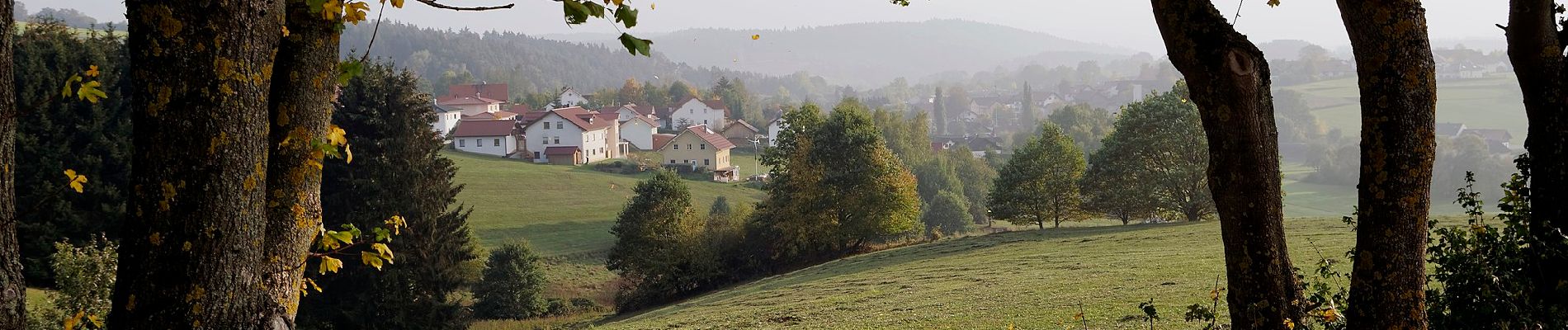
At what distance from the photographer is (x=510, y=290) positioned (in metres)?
39.5

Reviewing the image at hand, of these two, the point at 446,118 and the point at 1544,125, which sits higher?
the point at 446,118

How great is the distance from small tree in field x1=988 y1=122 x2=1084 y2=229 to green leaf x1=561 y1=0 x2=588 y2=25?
43810 millimetres

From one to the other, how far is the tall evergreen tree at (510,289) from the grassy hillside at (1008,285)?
10.3m

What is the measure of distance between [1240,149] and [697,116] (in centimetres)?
13709

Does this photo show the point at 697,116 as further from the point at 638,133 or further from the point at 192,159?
the point at 192,159

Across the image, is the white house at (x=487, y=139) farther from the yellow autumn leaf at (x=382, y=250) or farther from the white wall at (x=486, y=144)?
the yellow autumn leaf at (x=382, y=250)

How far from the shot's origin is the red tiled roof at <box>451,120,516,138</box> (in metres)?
93.2

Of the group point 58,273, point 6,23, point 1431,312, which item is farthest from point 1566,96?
point 58,273

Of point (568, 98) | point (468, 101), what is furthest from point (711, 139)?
point (568, 98)

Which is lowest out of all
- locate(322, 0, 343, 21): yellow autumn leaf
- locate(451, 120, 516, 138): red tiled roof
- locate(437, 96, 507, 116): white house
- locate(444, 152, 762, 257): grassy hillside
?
locate(444, 152, 762, 257): grassy hillside

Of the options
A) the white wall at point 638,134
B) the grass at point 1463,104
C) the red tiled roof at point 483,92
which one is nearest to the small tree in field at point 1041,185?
the white wall at point 638,134

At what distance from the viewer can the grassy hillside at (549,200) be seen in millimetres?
55062

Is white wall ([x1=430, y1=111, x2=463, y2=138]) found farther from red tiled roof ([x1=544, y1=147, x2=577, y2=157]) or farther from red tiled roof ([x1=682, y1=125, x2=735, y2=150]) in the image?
red tiled roof ([x1=682, y1=125, x2=735, y2=150])

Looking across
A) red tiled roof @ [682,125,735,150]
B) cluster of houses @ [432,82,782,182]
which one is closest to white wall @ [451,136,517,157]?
cluster of houses @ [432,82,782,182]
